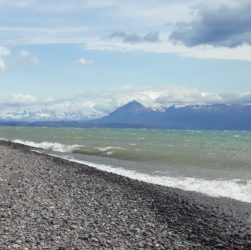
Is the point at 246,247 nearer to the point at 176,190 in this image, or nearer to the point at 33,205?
the point at 33,205

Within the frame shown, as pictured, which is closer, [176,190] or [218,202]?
[218,202]

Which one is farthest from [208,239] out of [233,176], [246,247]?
[233,176]

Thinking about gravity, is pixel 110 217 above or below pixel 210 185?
above

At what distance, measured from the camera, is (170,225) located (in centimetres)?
1556

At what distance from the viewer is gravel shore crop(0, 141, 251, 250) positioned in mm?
13148

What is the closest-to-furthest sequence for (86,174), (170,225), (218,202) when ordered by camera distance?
(170,225)
(218,202)
(86,174)

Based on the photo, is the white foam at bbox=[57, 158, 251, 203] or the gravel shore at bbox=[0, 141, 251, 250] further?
the white foam at bbox=[57, 158, 251, 203]

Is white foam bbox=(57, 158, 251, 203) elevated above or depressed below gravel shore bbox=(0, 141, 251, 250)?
below

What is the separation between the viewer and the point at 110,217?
1598 centimetres

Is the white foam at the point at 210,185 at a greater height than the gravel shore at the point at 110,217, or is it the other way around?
the gravel shore at the point at 110,217

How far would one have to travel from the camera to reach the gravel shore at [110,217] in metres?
13.1

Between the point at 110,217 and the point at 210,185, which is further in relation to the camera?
the point at 210,185

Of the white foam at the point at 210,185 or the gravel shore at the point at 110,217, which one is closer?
the gravel shore at the point at 110,217

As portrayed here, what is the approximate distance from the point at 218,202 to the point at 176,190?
130 inches
